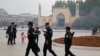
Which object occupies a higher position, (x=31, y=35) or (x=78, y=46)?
(x=31, y=35)

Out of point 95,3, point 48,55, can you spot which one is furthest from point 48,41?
point 95,3

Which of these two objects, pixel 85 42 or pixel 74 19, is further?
pixel 74 19

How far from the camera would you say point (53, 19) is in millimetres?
117375

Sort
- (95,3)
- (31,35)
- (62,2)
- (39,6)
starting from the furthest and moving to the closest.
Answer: (62,2) → (39,6) → (95,3) → (31,35)

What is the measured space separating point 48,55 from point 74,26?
94907mm

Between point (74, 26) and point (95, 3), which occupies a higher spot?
point (95, 3)

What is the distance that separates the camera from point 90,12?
4254 inches

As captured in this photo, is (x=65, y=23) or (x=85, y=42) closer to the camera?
(x=85, y=42)

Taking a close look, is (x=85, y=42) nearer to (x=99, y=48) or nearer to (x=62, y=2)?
(x=99, y=48)

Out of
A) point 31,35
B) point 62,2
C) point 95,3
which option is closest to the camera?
point 31,35

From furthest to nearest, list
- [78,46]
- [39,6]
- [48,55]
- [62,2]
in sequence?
1. [62,2]
2. [39,6]
3. [78,46]
4. [48,55]

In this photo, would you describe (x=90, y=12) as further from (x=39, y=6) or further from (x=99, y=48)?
(x=99, y=48)

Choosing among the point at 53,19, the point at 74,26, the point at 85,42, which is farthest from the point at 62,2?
the point at 85,42

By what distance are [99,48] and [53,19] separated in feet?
328
